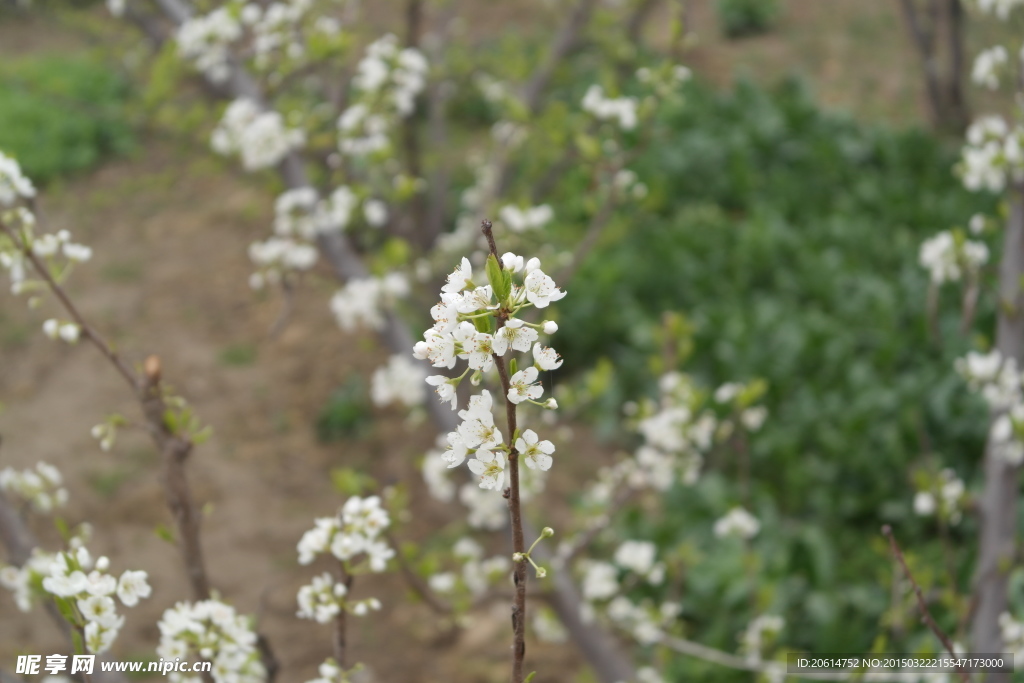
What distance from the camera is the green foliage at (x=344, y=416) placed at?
204 inches

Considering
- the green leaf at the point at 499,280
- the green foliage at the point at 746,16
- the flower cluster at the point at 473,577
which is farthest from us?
→ the green foliage at the point at 746,16

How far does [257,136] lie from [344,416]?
2510 mm

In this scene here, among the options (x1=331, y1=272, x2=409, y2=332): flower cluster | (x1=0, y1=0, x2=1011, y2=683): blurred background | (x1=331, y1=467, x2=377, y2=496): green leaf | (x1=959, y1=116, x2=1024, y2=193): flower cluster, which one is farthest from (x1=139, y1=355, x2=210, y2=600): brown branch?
(x1=959, y1=116, x2=1024, y2=193): flower cluster

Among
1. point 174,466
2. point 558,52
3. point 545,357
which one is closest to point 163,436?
point 174,466

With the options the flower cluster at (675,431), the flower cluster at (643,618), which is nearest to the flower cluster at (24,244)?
the flower cluster at (675,431)

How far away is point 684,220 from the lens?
6.11 metres

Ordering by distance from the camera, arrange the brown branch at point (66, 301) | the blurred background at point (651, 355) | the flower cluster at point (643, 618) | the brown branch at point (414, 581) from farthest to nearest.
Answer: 1. the blurred background at point (651, 355)
2. the flower cluster at point (643, 618)
3. the brown branch at point (414, 581)
4. the brown branch at point (66, 301)

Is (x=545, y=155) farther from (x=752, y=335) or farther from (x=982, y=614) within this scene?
(x=982, y=614)

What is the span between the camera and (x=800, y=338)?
4887 millimetres

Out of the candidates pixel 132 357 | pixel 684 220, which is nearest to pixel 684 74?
pixel 684 220

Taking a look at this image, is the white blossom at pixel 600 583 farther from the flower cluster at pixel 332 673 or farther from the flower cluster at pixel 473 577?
the flower cluster at pixel 332 673

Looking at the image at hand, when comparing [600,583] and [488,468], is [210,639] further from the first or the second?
[600,583]

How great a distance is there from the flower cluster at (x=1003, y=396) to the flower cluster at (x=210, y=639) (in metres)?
1.79

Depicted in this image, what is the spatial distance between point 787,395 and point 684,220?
72.5 inches
